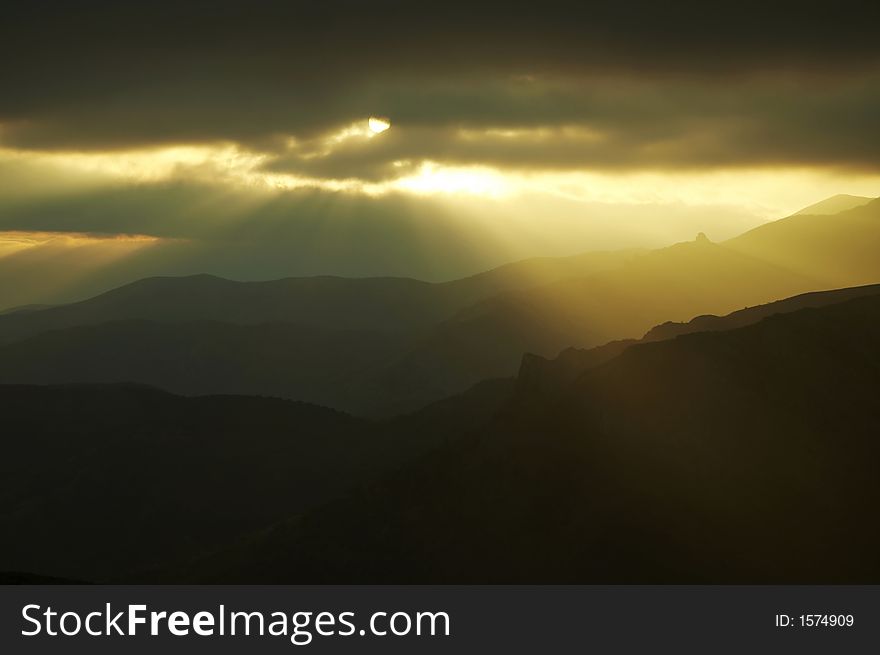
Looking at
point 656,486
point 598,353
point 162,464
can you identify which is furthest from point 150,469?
point 656,486

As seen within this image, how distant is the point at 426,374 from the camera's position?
186 metres

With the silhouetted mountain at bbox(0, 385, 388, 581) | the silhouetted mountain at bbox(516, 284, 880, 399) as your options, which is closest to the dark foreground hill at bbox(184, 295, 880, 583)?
the silhouetted mountain at bbox(516, 284, 880, 399)

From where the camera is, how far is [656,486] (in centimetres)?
5856

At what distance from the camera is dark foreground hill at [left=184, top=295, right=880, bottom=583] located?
55219mm

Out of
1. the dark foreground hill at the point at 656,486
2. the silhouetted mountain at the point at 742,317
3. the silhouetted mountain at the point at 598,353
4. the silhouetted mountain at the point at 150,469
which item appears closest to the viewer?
the dark foreground hill at the point at 656,486

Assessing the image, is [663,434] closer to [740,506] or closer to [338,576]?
[740,506]

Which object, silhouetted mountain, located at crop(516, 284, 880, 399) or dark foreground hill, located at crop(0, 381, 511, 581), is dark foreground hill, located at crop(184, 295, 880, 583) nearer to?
silhouetted mountain, located at crop(516, 284, 880, 399)

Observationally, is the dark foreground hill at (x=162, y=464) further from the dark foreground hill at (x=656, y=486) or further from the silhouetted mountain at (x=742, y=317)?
the silhouetted mountain at (x=742, y=317)

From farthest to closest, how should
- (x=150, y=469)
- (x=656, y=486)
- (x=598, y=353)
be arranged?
(x=150, y=469) < (x=598, y=353) < (x=656, y=486)

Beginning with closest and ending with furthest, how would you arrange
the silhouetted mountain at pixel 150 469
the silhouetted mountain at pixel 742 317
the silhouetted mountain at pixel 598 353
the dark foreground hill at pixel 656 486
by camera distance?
the dark foreground hill at pixel 656 486 → the silhouetted mountain at pixel 598 353 → the silhouetted mountain at pixel 742 317 → the silhouetted mountain at pixel 150 469

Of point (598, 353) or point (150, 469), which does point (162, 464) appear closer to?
point (150, 469)

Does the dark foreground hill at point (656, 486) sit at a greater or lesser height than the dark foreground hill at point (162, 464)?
lesser

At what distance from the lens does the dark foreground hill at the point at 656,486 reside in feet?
181

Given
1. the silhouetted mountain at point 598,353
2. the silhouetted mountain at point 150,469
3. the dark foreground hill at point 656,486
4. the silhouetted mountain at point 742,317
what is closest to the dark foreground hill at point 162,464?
the silhouetted mountain at point 150,469
